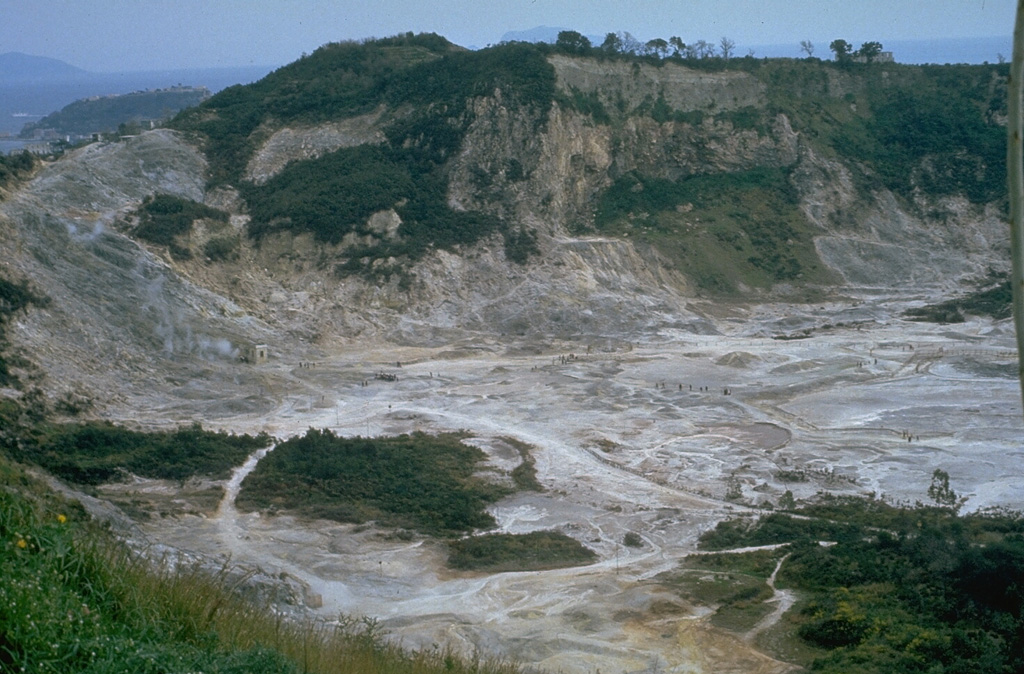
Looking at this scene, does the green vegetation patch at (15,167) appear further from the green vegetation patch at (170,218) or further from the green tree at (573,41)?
the green tree at (573,41)

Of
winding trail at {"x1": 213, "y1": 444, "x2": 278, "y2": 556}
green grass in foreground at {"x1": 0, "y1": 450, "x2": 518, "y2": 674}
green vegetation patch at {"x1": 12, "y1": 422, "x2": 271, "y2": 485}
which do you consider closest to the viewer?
green grass in foreground at {"x1": 0, "y1": 450, "x2": 518, "y2": 674}

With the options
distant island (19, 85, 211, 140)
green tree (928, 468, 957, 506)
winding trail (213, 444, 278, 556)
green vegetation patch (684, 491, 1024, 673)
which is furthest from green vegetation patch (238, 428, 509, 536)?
distant island (19, 85, 211, 140)

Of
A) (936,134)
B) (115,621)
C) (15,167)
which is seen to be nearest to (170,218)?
(15,167)

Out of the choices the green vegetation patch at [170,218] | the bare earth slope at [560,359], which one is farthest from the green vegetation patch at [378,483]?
the green vegetation patch at [170,218]

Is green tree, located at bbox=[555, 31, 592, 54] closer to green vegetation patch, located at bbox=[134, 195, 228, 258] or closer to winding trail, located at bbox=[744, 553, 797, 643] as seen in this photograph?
green vegetation patch, located at bbox=[134, 195, 228, 258]

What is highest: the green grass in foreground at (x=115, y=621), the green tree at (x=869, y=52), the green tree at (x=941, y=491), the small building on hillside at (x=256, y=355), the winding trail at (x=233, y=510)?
the green tree at (x=869, y=52)

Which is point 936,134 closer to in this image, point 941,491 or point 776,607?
point 941,491

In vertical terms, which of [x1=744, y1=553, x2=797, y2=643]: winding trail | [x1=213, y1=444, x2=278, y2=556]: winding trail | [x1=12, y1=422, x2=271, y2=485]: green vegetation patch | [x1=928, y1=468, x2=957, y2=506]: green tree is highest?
[x1=12, y1=422, x2=271, y2=485]: green vegetation patch

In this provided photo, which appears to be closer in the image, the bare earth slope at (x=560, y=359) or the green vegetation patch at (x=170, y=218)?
the bare earth slope at (x=560, y=359)
